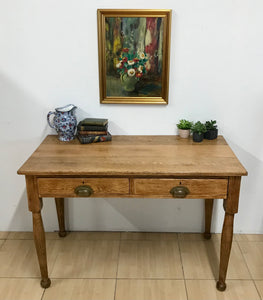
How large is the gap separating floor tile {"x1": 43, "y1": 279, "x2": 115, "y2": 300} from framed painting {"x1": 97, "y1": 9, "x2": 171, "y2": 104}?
117 centimetres

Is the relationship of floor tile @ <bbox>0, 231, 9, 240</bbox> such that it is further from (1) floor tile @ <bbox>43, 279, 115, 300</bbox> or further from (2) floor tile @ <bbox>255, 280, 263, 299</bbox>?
(2) floor tile @ <bbox>255, 280, 263, 299</bbox>

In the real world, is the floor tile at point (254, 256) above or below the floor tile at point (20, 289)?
above

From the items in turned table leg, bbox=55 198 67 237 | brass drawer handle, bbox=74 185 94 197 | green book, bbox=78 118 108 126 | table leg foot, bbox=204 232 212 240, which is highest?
green book, bbox=78 118 108 126

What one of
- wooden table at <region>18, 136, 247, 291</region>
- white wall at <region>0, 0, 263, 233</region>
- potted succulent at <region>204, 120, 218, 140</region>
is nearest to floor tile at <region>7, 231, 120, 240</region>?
white wall at <region>0, 0, 263, 233</region>

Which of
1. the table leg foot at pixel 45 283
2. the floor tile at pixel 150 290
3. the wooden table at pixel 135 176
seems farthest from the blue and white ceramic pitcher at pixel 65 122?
the floor tile at pixel 150 290

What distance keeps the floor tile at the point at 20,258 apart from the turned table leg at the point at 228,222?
3.67ft

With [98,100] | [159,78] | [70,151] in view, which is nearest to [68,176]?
[70,151]

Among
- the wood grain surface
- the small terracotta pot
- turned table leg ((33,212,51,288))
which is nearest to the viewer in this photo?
the wood grain surface

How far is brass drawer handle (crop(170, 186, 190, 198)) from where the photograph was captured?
6.39ft

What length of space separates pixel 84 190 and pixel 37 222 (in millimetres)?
351

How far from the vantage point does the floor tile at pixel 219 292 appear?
2.16 meters

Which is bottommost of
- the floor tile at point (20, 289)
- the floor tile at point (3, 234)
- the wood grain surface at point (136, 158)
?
the floor tile at point (20, 289)

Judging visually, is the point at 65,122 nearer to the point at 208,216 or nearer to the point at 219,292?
the point at 208,216

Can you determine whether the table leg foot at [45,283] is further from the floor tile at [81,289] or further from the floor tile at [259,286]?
the floor tile at [259,286]
